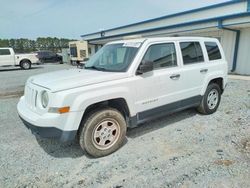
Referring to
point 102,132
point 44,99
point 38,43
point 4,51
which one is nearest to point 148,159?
point 102,132

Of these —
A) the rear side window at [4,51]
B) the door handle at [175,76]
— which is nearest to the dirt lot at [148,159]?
the door handle at [175,76]

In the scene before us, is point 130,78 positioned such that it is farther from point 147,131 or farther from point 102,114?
point 147,131

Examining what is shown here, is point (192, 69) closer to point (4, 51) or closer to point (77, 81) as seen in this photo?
point (77, 81)

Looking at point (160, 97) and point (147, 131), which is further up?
point (160, 97)

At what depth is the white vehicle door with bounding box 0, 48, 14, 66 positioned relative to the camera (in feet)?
58.8

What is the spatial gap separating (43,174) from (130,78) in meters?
1.98

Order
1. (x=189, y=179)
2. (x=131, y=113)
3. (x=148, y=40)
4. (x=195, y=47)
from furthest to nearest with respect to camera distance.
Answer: (x=195, y=47)
(x=148, y=40)
(x=131, y=113)
(x=189, y=179)

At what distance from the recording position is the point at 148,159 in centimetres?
324

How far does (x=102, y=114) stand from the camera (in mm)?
3264

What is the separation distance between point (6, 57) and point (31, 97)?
57.7 ft

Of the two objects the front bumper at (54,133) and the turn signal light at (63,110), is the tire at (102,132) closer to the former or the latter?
the front bumper at (54,133)

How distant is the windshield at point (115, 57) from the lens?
12.1 feet

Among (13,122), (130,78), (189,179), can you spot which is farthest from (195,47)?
(13,122)

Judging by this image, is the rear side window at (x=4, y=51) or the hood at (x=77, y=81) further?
the rear side window at (x=4, y=51)
